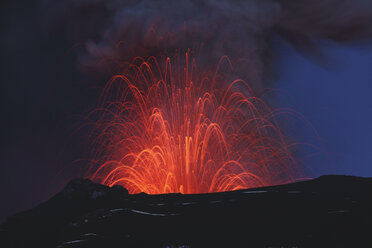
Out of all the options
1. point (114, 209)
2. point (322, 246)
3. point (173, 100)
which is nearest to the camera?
point (322, 246)

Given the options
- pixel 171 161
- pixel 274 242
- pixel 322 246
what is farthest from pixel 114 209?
pixel 171 161

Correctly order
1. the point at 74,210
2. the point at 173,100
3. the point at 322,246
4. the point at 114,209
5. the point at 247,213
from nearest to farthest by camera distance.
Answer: the point at 322,246, the point at 247,213, the point at 114,209, the point at 74,210, the point at 173,100

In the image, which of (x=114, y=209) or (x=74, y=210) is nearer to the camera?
(x=114, y=209)

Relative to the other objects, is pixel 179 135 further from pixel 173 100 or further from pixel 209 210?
pixel 209 210

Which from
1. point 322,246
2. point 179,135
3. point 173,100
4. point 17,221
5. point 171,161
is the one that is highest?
point 173,100

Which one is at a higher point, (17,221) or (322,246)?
(17,221)

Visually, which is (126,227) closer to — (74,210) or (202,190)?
(74,210)

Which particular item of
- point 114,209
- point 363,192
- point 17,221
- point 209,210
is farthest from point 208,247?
point 17,221
